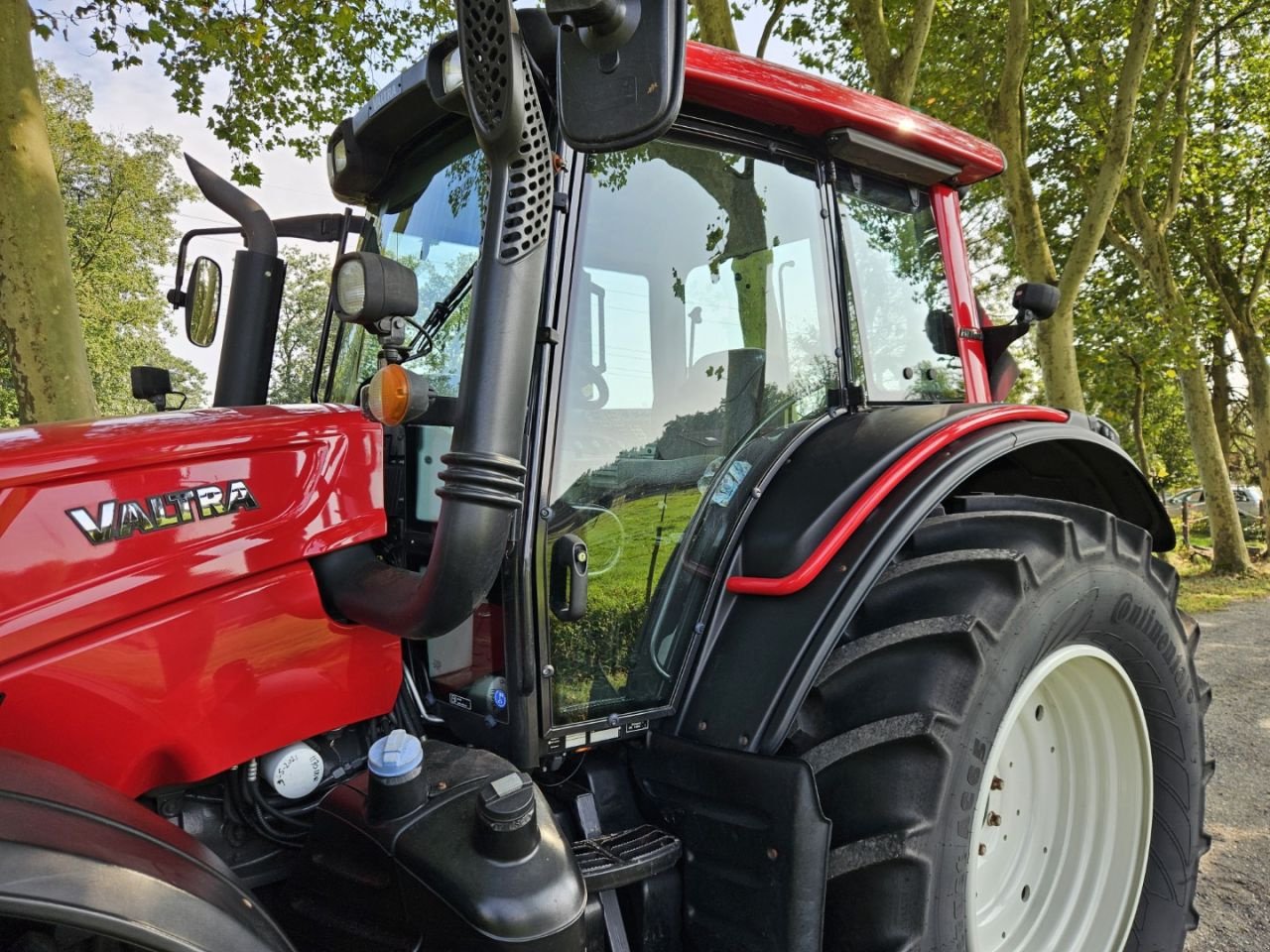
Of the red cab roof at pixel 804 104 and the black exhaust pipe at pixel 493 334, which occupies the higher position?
the red cab roof at pixel 804 104

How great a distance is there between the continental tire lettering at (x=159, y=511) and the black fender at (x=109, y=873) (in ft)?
1.12

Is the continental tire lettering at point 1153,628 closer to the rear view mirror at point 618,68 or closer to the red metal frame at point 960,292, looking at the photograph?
the red metal frame at point 960,292

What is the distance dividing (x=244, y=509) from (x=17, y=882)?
2.25ft

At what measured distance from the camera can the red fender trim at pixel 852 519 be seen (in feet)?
5.33

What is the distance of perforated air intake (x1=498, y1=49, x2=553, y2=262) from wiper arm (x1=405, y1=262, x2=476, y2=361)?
0.35 meters

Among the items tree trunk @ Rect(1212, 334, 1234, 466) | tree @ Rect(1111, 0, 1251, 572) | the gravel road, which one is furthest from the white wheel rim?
tree trunk @ Rect(1212, 334, 1234, 466)

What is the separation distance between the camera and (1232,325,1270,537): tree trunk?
12.2 meters

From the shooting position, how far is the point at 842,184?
2062 millimetres

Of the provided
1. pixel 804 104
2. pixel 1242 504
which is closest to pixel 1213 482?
pixel 804 104

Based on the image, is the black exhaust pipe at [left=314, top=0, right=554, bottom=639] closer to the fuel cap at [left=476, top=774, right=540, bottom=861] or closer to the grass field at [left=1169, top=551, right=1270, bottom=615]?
the fuel cap at [left=476, top=774, right=540, bottom=861]

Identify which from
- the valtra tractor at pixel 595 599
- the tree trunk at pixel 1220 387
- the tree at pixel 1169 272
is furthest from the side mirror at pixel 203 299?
the tree trunk at pixel 1220 387

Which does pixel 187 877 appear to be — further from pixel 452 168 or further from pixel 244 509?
pixel 452 168

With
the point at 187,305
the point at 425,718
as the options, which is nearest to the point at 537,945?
the point at 425,718

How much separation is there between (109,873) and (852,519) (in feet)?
4.16
